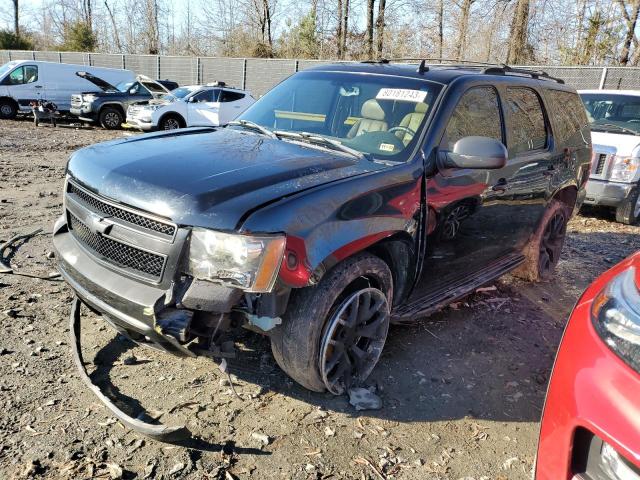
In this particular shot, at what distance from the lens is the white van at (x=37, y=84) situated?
1719 cm

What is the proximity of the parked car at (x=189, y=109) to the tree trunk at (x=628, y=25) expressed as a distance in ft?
55.7

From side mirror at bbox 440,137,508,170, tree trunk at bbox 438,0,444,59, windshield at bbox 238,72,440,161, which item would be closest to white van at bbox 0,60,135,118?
windshield at bbox 238,72,440,161

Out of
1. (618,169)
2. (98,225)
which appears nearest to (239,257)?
(98,225)

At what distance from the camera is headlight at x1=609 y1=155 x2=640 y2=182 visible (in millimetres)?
7492

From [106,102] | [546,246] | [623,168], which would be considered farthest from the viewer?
[106,102]

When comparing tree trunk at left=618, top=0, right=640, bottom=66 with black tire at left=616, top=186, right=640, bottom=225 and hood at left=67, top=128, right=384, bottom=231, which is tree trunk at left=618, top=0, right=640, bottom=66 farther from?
hood at left=67, top=128, right=384, bottom=231

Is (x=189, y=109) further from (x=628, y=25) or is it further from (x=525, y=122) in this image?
(x=628, y=25)

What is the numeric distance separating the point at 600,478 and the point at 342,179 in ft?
5.80

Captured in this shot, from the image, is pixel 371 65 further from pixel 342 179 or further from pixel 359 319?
pixel 359 319

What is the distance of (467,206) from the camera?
3600mm

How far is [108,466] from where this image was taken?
2447 mm

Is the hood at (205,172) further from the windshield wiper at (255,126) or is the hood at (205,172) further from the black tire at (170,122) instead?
the black tire at (170,122)

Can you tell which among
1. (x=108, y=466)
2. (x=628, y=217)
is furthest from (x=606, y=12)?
(x=108, y=466)

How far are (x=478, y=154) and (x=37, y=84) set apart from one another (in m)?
18.5
